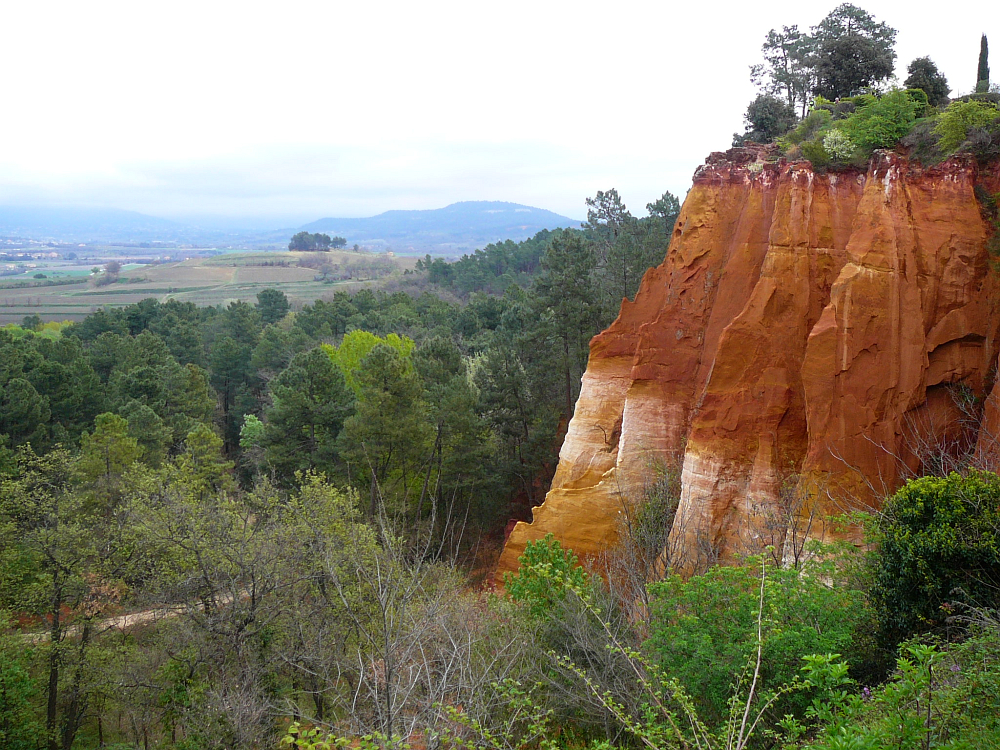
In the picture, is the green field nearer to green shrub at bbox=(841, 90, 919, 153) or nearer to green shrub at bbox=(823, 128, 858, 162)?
green shrub at bbox=(823, 128, 858, 162)

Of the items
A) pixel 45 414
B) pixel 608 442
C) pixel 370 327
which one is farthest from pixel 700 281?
pixel 370 327

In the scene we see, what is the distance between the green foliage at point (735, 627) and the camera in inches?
361

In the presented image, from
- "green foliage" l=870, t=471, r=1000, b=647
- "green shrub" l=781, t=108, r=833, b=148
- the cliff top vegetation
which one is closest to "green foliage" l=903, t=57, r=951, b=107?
the cliff top vegetation

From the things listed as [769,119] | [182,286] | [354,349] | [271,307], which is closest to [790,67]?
[769,119]

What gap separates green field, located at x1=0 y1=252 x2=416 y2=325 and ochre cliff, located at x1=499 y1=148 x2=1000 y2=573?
292 ft

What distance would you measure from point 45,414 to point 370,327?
88.9 ft

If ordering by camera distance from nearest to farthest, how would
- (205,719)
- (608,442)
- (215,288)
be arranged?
(205,719)
(608,442)
(215,288)

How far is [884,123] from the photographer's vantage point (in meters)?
15.5

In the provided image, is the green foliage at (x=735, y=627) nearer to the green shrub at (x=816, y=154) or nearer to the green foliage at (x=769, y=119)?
the green shrub at (x=816, y=154)

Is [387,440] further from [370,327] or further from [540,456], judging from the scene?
[370,327]

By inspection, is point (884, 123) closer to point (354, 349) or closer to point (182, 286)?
point (354, 349)

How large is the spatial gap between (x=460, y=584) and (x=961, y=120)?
19.6 m

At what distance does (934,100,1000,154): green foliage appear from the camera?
13.9 m

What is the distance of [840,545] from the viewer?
11578 mm
